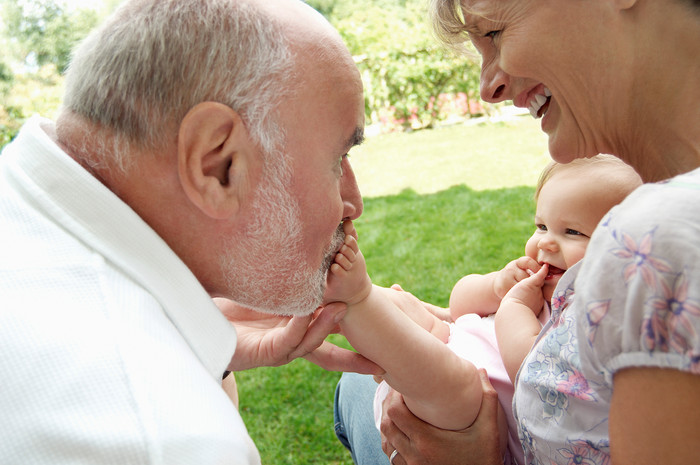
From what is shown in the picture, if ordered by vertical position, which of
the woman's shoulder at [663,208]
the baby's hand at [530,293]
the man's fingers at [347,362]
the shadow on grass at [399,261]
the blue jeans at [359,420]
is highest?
the woman's shoulder at [663,208]

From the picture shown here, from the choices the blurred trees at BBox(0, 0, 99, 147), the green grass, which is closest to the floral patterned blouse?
the green grass

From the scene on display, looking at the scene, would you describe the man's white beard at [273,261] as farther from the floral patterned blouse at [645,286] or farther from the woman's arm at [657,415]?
the woman's arm at [657,415]

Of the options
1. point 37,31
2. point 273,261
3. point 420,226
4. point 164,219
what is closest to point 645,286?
point 273,261

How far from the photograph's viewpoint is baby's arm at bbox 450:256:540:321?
2.40m

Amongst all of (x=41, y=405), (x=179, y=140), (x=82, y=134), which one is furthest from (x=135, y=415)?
(x=82, y=134)

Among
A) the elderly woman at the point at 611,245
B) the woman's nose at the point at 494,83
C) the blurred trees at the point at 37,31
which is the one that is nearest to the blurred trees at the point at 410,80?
the woman's nose at the point at 494,83

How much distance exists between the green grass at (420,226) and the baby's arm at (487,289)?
1.30 metres

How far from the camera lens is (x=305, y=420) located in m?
3.58

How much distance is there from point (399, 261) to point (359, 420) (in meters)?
3.38

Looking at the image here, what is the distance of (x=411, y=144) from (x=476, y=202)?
4.31m

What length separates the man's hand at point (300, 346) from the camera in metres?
1.81

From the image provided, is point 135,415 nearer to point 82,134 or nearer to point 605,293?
point 82,134

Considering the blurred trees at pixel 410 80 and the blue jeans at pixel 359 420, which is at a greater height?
the blue jeans at pixel 359 420

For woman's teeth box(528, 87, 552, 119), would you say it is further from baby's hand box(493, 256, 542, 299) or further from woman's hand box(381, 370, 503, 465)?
woman's hand box(381, 370, 503, 465)
